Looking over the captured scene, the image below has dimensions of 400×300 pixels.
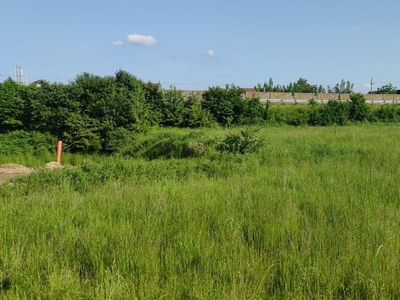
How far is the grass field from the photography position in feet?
9.03

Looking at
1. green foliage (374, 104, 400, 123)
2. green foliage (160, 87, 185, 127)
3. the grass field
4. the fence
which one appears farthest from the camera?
the fence

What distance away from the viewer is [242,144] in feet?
36.1

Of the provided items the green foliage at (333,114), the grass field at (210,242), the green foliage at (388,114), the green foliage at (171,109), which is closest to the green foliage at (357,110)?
the green foliage at (333,114)

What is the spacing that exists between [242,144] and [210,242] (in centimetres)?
766

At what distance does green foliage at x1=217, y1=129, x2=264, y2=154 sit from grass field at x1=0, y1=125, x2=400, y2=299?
4.25 metres

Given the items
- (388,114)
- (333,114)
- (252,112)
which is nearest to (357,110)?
(333,114)

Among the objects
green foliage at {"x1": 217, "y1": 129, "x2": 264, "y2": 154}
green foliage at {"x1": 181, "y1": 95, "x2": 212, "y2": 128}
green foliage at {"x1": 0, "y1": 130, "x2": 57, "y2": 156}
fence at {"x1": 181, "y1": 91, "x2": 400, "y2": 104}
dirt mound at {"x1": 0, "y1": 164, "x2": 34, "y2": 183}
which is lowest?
dirt mound at {"x1": 0, "y1": 164, "x2": 34, "y2": 183}

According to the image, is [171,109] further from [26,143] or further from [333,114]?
[333,114]

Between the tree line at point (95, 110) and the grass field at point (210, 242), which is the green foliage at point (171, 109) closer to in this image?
the tree line at point (95, 110)

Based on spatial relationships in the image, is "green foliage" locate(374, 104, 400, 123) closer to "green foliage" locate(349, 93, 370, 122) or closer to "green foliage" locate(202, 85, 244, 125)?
"green foliage" locate(349, 93, 370, 122)

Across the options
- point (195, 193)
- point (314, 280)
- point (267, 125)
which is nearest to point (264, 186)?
point (195, 193)

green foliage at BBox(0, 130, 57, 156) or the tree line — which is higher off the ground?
the tree line

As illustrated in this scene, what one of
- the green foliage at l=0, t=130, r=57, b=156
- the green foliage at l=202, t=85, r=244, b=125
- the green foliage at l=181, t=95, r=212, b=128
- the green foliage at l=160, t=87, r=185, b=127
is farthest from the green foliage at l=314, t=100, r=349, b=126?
the green foliage at l=0, t=130, r=57, b=156

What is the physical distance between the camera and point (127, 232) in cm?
377
